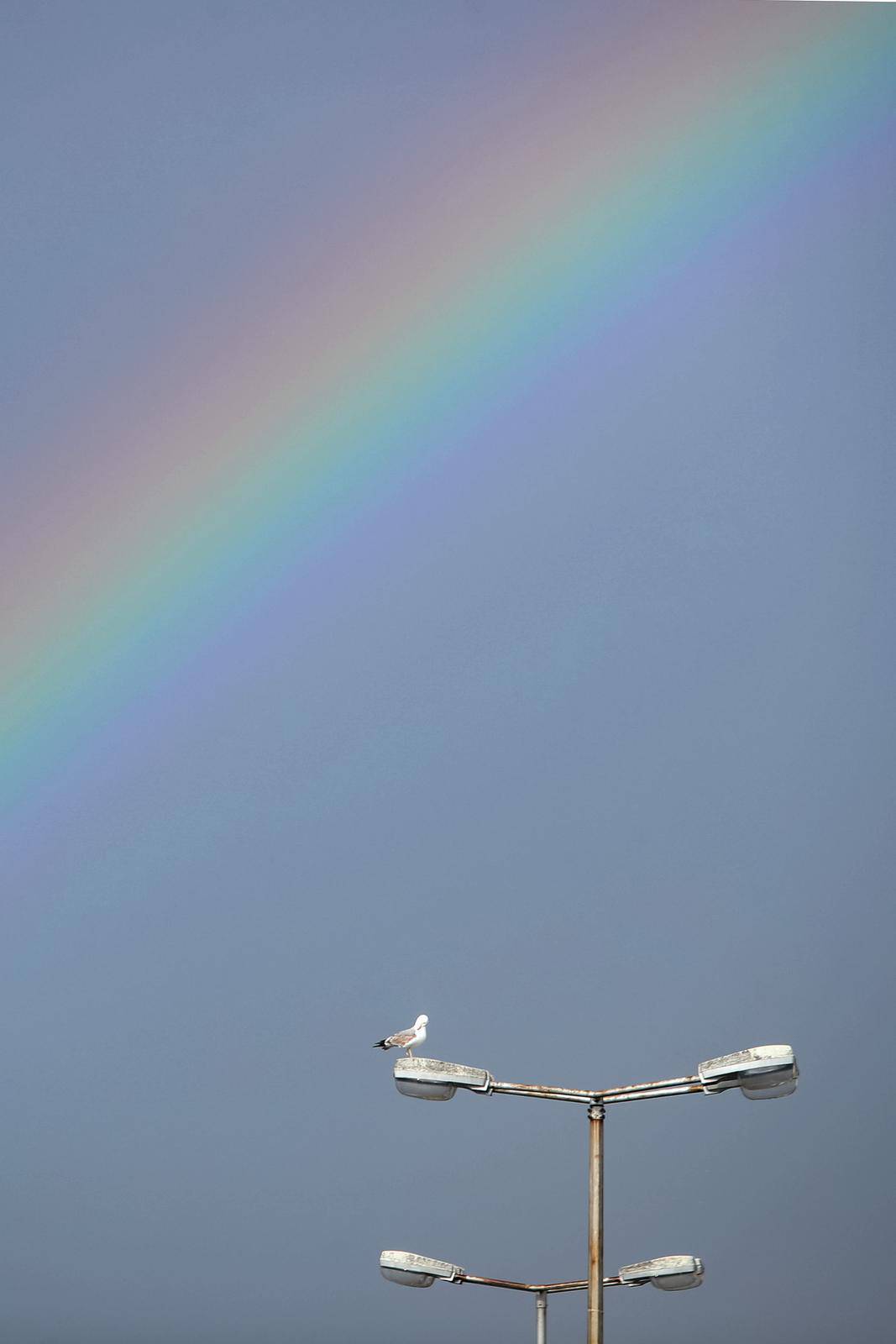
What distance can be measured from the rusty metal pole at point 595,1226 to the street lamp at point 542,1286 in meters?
0.27

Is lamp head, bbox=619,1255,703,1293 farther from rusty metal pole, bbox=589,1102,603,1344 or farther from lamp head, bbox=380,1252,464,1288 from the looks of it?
lamp head, bbox=380,1252,464,1288

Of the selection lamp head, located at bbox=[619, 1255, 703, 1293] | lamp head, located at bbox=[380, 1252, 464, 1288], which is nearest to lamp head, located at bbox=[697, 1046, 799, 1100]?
lamp head, located at bbox=[619, 1255, 703, 1293]

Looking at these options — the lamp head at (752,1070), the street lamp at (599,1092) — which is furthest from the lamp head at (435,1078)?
the lamp head at (752,1070)

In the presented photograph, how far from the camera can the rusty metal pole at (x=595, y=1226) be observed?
13812 millimetres

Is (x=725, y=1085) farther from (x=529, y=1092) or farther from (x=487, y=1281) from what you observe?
(x=487, y=1281)

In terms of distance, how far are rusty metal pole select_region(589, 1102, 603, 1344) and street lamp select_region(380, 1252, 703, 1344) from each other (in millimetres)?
266

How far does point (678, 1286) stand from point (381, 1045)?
14.1 ft

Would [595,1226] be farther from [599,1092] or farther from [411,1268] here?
[411,1268]

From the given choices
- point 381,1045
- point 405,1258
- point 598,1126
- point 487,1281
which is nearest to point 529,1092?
point 598,1126

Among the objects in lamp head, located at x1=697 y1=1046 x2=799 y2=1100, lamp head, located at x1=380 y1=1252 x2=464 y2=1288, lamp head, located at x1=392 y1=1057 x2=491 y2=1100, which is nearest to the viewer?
lamp head, located at x1=697 y1=1046 x2=799 y2=1100

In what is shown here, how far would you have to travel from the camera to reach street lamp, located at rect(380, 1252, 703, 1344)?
47.7 ft

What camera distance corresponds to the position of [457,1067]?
14.5m

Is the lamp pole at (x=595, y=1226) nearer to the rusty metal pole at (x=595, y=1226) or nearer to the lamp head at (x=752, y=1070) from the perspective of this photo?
the rusty metal pole at (x=595, y=1226)

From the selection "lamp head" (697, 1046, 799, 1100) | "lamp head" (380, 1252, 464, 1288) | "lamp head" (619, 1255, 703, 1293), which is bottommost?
"lamp head" (619, 1255, 703, 1293)
